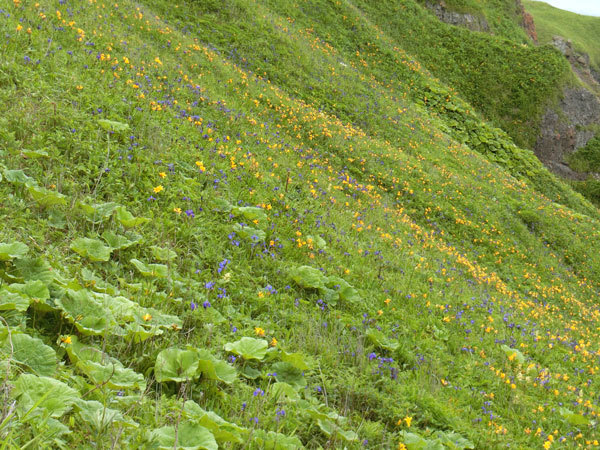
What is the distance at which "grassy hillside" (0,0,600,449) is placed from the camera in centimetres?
325

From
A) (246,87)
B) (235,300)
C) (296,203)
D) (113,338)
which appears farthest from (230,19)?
(113,338)

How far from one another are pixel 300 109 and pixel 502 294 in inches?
362

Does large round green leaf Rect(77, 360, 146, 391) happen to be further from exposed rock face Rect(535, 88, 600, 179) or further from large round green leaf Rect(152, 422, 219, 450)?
exposed rock face Rect(535, 88, 600, 179)

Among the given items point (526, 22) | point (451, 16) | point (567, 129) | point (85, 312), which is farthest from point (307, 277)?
point (526, 22)

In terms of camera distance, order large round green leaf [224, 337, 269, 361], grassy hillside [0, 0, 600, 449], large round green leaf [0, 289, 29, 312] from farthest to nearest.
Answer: large round green leaf [224, 337, 269, 361] → grassy hillside [0, 0, 600, 449] → large round green leaf [0, 289, 29, 312]

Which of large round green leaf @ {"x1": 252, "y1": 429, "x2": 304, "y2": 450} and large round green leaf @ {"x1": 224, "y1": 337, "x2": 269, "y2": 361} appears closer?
large round green leaf @ {"x1": 252, "y1": 429, "x2": 304, "y2": 450}

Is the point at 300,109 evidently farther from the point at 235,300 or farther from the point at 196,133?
the point at 235,300

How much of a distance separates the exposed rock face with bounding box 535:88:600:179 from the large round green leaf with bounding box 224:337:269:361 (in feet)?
108

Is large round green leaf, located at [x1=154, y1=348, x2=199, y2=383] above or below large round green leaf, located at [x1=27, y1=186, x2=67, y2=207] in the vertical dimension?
below

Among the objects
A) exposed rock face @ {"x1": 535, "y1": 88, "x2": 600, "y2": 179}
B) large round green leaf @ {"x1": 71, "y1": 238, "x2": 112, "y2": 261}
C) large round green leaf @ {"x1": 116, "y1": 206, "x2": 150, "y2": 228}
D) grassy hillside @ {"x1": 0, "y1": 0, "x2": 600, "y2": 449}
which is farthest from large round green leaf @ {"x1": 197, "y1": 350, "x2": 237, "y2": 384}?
exposed rock face @ {"x1": 535, "y1": 88, "x2": 600, "y2": 179}

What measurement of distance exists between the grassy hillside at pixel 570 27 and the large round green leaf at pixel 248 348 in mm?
64297

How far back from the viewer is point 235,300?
5312mm

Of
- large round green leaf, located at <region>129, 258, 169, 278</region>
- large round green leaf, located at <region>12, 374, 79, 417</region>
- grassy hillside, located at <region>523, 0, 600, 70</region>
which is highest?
grassy hillside, located at <region>523, 0, 600, 70</region>

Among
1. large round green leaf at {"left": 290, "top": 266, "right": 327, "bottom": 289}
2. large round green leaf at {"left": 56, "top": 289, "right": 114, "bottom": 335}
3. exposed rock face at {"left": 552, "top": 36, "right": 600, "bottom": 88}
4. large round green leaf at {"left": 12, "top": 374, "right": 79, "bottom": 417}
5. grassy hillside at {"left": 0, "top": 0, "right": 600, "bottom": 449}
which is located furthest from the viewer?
exposed rock face at {"left": 552, "top": 36, "right": 600, "bottom": 88}
